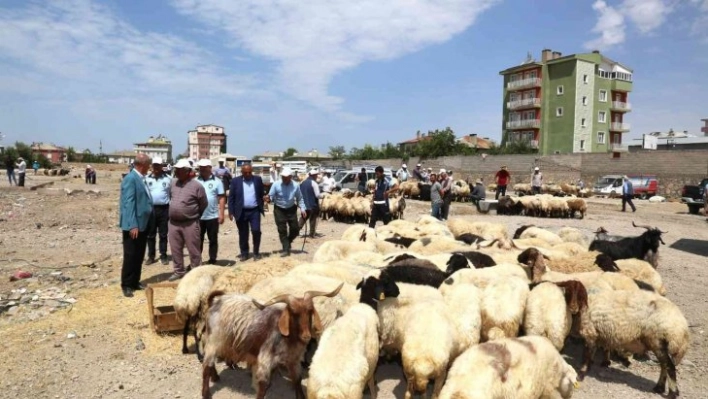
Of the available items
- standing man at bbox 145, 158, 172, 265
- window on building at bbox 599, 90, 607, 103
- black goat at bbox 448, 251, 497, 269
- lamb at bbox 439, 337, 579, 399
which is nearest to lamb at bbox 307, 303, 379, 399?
lamb at bbox 439, 337, 579, 399

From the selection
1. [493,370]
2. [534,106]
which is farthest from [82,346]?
[534,106]

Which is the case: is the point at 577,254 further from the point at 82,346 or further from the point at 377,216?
the point at 82,346

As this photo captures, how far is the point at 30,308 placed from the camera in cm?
634

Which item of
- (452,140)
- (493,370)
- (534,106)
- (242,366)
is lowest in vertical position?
(242,366)

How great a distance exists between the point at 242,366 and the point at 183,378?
61 cm

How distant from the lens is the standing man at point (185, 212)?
710cm

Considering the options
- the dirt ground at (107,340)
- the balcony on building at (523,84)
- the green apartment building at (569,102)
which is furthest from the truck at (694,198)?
the balcony on building at (523,84)

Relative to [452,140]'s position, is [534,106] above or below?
above

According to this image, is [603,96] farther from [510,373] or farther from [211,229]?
[510,373]

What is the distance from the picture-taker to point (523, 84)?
59656 millimetres

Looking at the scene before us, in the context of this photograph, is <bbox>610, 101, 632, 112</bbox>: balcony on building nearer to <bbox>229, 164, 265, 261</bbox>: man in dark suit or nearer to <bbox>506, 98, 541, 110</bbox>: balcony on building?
<bbox>506, 98, 541, 110</bbox>: balcony on building

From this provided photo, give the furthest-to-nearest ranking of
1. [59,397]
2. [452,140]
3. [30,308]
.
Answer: [452,140]
[30,308]
[59,397]

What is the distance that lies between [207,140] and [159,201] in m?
135

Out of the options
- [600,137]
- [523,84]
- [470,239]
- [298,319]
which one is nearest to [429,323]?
[298,319]
